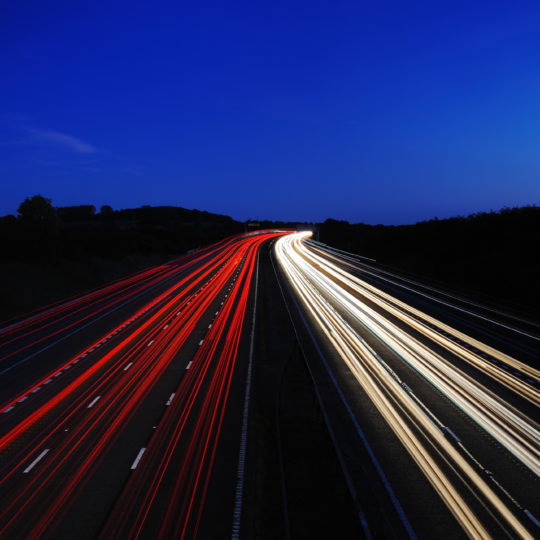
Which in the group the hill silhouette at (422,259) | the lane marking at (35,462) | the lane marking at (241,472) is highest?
the hill silhouette at (422,259)

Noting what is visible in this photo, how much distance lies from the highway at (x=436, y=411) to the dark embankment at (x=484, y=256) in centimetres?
499

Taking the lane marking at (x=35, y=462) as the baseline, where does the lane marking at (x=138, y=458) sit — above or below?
above

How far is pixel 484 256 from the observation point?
1526 inches

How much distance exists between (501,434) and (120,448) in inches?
419

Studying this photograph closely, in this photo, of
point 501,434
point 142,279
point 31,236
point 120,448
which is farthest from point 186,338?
point 31,236

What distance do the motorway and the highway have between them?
134 inches

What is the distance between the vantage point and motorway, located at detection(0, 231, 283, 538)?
8664 millimetres

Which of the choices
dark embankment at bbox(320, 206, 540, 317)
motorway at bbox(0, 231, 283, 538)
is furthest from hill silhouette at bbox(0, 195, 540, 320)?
motorway at bbox(0, 231, 283, 538)

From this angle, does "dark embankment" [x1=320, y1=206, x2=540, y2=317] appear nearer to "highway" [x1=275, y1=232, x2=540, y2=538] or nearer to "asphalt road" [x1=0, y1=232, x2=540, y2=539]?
"highway" [x1=275, y1=232, x2=540, y2=538]

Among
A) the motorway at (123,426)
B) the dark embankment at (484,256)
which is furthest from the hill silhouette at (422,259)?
the motorway at (123,426)

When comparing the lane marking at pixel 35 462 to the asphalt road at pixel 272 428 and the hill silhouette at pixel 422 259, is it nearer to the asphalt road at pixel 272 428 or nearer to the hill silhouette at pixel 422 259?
the asphalt road at pixel 272 428

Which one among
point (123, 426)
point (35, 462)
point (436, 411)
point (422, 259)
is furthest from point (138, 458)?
point (422, 259)

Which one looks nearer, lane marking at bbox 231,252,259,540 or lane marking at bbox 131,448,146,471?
lane marking at bbox 231,252,259,540

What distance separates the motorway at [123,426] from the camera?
341 inches
